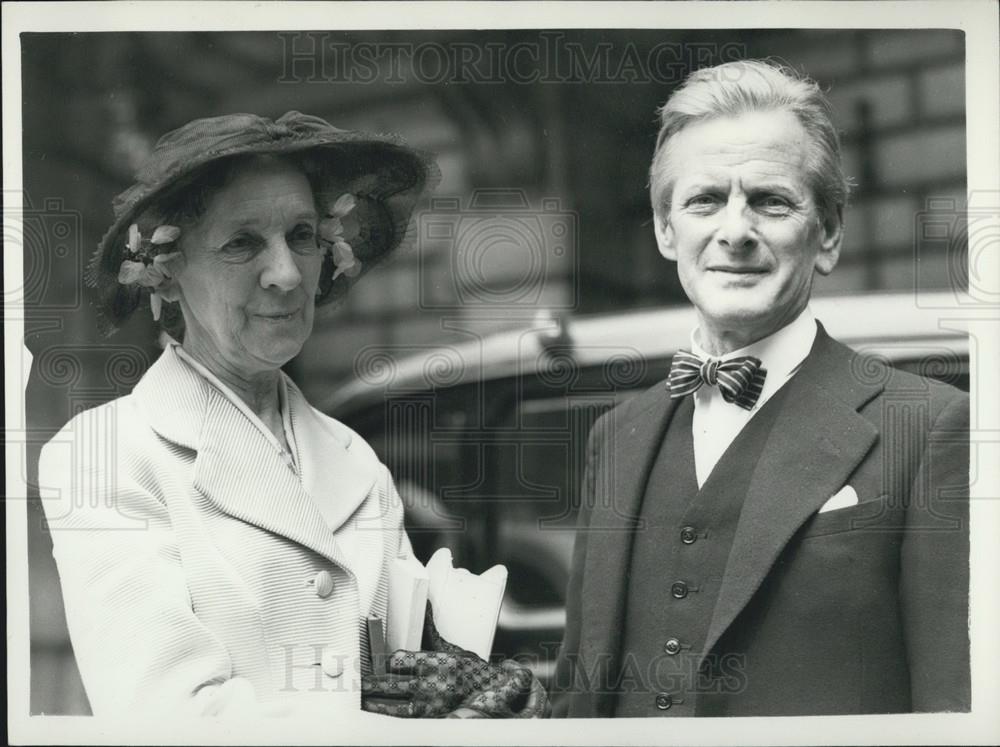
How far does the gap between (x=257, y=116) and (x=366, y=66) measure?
38 centimetres

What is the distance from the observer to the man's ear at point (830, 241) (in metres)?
3.94

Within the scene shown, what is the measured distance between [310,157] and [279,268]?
366mm

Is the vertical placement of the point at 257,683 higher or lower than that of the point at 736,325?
lower

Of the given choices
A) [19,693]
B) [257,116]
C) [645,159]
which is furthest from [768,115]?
[19,693]

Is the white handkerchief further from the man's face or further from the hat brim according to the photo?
the hat brim

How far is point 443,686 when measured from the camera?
3.92 meters

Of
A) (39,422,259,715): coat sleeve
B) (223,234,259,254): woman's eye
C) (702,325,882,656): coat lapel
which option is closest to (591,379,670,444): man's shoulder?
(702,325,882,656): coat lapel

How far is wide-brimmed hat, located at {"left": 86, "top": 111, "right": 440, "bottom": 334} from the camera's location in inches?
150

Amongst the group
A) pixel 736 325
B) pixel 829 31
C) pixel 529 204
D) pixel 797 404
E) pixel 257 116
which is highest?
pixel 829 31

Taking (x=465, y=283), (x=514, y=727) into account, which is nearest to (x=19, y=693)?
(x=514, y=727)

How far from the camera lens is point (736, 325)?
3.88 meters

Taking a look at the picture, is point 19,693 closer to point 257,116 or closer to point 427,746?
point 427,746

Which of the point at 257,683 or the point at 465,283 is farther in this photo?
the point at 465,283

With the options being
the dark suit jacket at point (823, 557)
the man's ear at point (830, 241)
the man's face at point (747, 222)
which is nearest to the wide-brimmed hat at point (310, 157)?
the man's face at point (747, 222)
